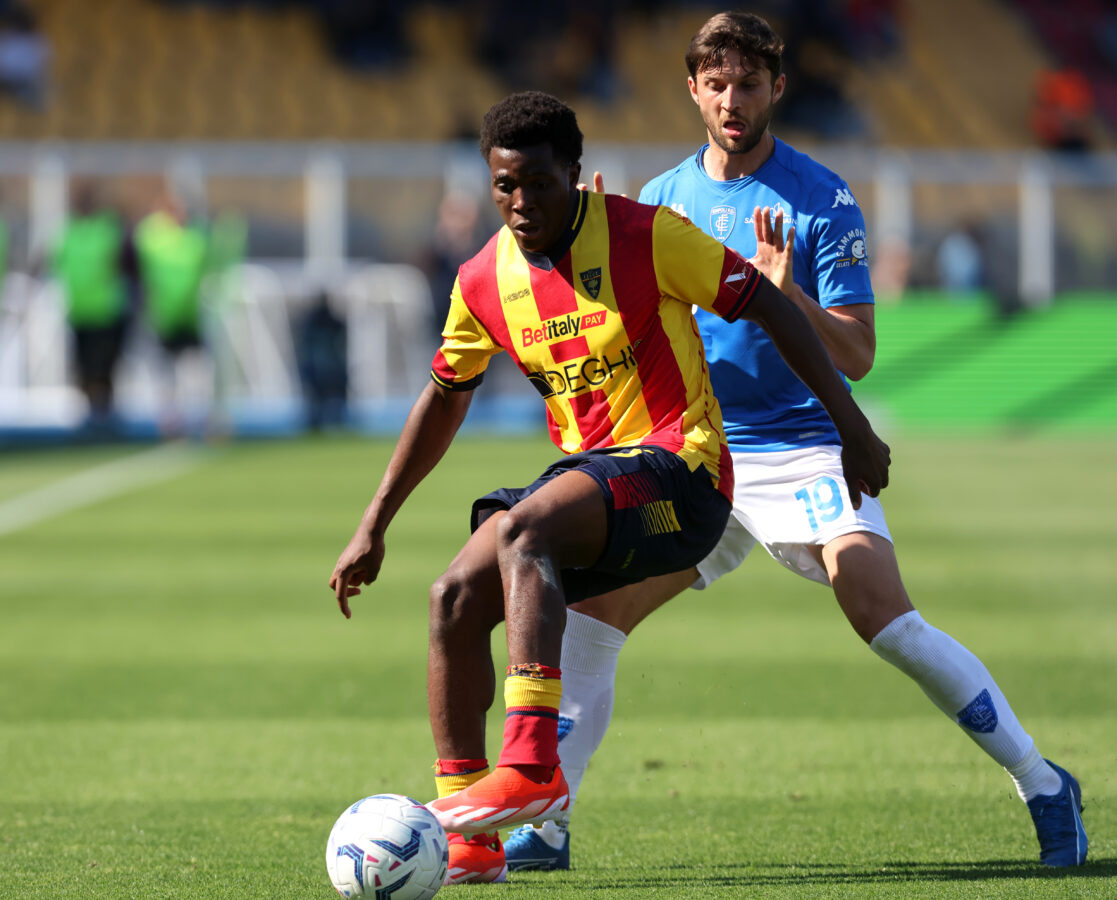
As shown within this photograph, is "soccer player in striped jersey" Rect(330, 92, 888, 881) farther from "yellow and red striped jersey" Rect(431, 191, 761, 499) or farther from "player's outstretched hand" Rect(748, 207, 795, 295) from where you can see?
"player's outstretched hand" Rect(748, 207, 795, 295)

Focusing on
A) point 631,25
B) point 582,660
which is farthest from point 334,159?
point 582,660

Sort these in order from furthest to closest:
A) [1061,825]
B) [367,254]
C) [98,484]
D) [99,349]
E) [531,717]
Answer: [367,254]
[99,349]
[98,484]
[1061,825]
[531,717]

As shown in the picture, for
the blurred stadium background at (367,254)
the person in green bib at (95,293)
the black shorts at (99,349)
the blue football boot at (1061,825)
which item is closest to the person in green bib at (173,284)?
the blurred stadium background at (367,254)

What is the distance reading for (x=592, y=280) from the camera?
4047 mm

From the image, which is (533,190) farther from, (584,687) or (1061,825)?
(1061,825)

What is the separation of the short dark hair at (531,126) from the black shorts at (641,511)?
0.71 meters

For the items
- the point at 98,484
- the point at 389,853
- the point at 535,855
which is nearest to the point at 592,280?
the point at 389,853

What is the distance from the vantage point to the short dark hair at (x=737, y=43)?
4.53 m

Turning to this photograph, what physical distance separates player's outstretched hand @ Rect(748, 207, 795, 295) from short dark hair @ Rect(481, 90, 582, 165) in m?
0.56

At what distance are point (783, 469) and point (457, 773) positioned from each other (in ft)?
4.12

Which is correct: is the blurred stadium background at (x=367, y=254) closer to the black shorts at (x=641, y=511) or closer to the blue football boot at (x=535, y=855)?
the blue football boot at (x=535, y=855)

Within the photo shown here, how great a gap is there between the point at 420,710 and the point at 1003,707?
2952mm

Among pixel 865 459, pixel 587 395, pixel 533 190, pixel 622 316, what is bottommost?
pixel 865 459

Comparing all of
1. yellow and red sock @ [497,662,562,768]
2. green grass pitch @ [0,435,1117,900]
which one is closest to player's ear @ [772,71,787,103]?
yellow and red sock @ [497,662,562,768]
